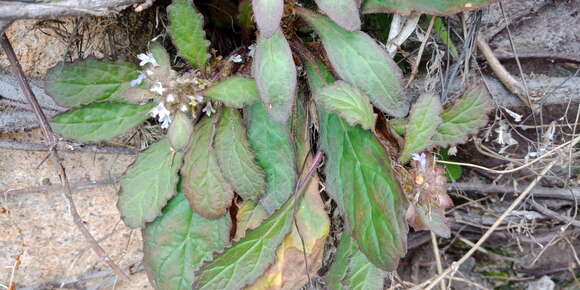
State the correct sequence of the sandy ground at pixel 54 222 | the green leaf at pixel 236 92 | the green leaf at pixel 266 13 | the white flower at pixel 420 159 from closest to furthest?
the green leaf at pixel 266 13, the green leaf at pixel 236 92, the white flower at pixel 420 159, the sandy ground at pixel 54 222

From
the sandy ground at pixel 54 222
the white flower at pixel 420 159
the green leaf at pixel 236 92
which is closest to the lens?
the green leaf at pixel 236 92

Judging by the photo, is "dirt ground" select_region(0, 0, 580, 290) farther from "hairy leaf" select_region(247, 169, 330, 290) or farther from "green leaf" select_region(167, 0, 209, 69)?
"hairy leaf" select_region(247, 169, 330, 290)

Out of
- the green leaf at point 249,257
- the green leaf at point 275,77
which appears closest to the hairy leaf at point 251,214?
the green leaf at point 249,257

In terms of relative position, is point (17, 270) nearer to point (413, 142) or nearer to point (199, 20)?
point (199, 20)

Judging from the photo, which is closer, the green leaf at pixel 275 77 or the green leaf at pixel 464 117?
the green leaf at pixel 275 77

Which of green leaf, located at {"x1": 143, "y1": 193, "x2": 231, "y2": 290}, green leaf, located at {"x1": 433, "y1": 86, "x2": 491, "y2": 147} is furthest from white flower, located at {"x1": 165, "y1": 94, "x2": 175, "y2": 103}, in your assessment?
green leaf, located at {"x1": 433, "y1": 86, "x2": 491, "y2": 147}

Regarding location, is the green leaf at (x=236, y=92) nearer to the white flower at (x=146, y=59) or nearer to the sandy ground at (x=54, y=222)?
the white flower at (x=146, y=59)
